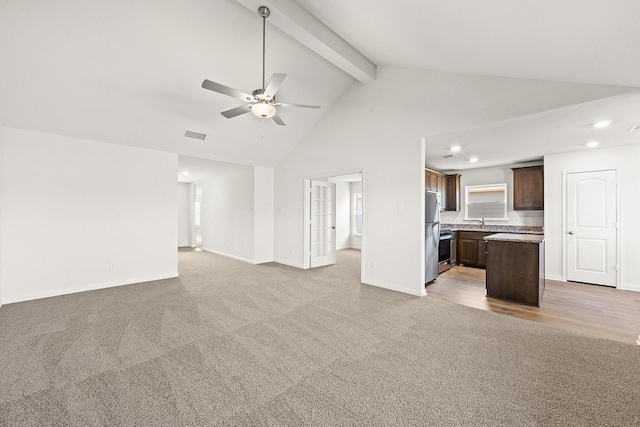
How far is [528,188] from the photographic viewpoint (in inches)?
219

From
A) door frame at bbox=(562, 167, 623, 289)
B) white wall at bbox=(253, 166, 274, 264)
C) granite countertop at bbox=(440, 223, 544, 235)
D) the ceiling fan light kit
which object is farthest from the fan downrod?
door frame at bbox=(562, 167, 623, 289)

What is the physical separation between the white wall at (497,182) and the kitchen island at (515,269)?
8.22 feet

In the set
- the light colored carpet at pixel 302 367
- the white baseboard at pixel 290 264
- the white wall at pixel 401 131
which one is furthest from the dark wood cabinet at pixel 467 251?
the white baseboard at pixel 290 264

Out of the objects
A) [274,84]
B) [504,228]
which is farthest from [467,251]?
[274,84]

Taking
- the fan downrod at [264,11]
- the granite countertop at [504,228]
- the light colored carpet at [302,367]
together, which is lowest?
the light colored carpet at [302,367]

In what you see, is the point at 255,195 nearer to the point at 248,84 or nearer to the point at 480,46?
the point at 248,84

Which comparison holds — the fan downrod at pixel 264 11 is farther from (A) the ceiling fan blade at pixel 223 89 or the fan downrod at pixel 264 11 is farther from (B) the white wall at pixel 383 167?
(B) the white wall at pixel 383 167

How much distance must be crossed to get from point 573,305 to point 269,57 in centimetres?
553

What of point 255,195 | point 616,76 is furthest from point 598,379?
point 255,195

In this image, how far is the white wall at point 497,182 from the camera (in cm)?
584

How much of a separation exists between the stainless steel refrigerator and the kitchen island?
0.89m

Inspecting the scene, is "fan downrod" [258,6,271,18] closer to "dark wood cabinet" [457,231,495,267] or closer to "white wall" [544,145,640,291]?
"white wall" [544,145,640,291]

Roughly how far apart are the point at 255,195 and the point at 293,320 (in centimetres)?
399

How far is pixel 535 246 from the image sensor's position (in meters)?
3.59
